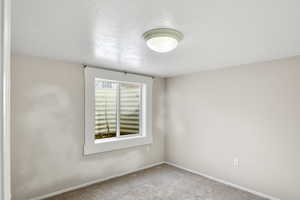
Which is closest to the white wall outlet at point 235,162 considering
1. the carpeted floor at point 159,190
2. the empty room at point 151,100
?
the empty room at point 151,100

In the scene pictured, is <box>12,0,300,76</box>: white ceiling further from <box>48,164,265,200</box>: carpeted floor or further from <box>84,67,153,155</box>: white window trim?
<box>48,164,265,200</box>: carpeted floor

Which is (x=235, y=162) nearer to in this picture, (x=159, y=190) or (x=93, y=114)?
(x=159, y=190)

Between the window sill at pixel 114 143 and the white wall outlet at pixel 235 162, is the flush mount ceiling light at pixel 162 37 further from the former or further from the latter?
the white wall outlet at pixel 235 162

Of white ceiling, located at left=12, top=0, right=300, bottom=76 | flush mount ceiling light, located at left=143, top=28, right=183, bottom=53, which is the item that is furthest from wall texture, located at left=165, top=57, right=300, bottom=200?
flush mount ceiling light, located at left=143, top=28, right=183, bottom=53

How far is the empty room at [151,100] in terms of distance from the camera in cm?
150

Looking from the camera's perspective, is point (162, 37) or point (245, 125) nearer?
point (162, 37)

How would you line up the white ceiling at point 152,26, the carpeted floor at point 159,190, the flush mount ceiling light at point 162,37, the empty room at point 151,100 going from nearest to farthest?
the white ceiling at point 152,26 < the empty room at point 151,100 < the flush mount ceiling light at point 162,37 < the carpeted floor at point 159,190

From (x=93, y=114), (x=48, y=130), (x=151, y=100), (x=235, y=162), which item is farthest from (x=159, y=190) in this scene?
(x=48, y=130)

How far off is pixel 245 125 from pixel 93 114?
8.82 ft

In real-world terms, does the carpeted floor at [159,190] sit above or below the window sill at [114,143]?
below

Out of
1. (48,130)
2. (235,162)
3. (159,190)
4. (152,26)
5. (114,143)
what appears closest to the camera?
(152,26)

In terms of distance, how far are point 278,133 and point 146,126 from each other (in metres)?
2.45

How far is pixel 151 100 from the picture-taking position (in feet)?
13.3

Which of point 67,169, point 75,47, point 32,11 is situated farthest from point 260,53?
point 67,169
